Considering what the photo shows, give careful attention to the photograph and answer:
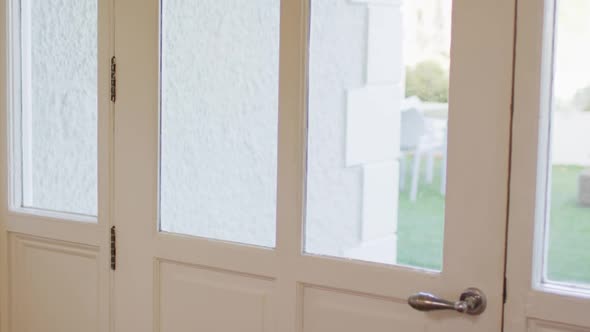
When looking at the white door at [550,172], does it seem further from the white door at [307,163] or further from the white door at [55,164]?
the white door at [55,164]

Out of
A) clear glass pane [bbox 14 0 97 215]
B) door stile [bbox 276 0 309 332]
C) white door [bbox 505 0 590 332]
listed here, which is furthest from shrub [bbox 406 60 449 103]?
clear glass pane [bbox 14 0 97 215]

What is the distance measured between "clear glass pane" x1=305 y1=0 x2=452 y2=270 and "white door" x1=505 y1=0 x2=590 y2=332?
0.17 metres

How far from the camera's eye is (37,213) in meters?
2.38

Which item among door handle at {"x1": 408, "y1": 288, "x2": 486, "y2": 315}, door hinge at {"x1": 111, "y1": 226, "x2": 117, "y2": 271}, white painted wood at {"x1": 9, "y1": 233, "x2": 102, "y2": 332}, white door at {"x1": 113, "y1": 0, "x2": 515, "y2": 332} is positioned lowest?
white painted wood at {"x1": 9, "y1": 233, "x2": 102, "y2": 332}

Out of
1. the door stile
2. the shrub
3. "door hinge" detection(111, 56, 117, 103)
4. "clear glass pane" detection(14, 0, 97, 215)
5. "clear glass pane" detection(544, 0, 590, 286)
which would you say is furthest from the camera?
"clear glass pane" detection(14, 0, 97, 215)

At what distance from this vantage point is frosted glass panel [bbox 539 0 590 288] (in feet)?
4.81

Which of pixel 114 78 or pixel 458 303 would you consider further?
pixel 114 78

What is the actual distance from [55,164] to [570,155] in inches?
60.0

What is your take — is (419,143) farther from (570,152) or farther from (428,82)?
(570,152)

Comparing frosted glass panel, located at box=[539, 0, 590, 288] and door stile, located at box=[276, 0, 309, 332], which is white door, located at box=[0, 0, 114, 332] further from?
frosted glass panel, located at box=[539, 0, 590, 288]

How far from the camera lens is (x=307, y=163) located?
5.90ft

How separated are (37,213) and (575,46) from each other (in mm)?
1635

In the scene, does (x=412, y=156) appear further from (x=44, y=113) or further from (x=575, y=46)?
(x=44, y=113)

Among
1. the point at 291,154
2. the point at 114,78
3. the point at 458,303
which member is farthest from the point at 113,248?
the point at 458,303
